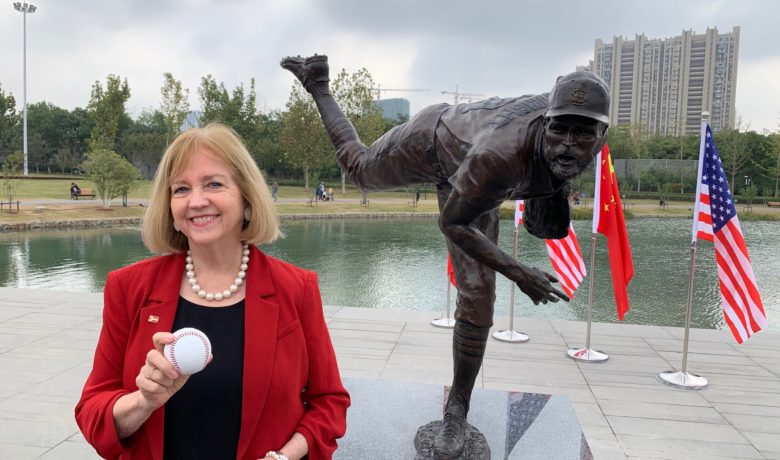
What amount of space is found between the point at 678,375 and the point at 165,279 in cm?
482

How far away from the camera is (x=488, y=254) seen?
2.56 meters

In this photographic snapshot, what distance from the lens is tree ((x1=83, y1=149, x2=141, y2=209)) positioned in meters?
21.4

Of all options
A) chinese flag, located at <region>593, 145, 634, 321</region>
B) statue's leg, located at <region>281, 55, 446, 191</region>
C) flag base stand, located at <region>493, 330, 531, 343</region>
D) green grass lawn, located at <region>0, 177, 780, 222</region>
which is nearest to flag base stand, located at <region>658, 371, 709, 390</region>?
chinese flag, located at <region>593, 145, 634, 321</region>

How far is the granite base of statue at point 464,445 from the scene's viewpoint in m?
2.86

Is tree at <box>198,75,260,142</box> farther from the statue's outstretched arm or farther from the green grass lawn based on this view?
the statue's outstretched arm

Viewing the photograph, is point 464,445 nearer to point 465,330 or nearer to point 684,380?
point 465,330

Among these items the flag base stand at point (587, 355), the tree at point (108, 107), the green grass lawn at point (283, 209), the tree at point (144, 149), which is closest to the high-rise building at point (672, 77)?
the green grass lawn at point (283, 209)

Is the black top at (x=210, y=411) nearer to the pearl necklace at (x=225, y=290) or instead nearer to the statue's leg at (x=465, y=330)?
the pearl necklace at (x=225, y=290)

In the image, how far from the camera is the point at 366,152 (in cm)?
336

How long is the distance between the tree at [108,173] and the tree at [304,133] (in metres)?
11.1

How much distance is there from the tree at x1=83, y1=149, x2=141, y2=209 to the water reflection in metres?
3.86

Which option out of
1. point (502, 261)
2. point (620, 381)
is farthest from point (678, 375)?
point (502, 261)

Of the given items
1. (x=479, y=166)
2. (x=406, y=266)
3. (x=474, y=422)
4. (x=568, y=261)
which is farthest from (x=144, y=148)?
(x=479, y=166)

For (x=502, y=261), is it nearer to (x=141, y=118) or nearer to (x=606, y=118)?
(x=606, y=118)
